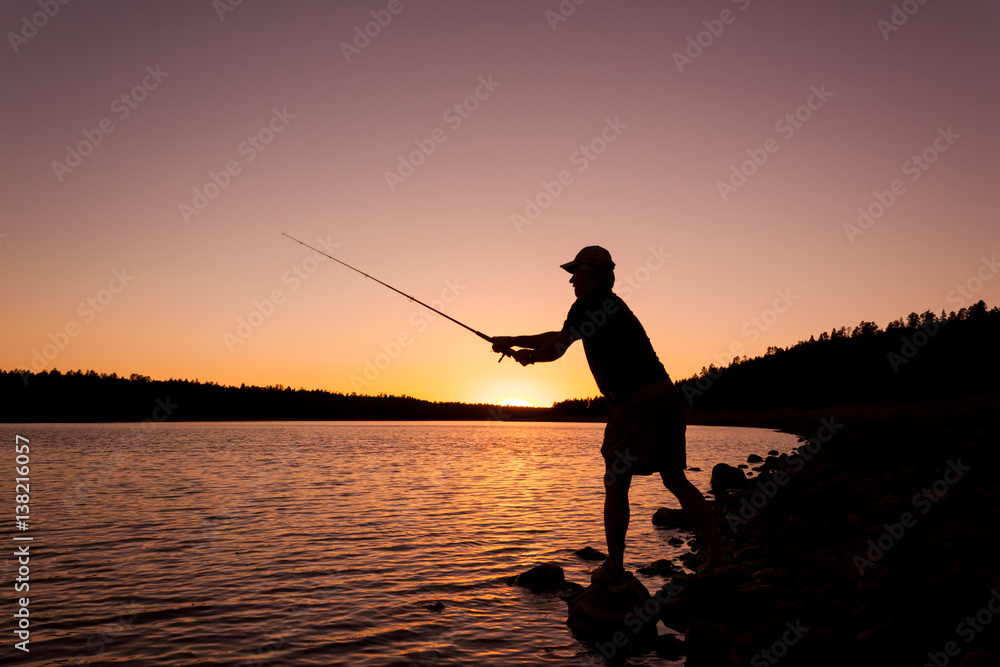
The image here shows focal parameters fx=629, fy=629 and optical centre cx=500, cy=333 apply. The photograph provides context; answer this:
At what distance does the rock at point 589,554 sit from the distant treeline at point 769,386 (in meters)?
72.4

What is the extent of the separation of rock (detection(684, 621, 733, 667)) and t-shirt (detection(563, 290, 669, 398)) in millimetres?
1881

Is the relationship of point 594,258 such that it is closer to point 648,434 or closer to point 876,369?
point 648,434

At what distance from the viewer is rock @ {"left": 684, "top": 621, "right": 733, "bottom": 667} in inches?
178

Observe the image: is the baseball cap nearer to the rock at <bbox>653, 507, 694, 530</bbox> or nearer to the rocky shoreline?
the rocky shoreline

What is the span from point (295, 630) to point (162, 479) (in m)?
16.4

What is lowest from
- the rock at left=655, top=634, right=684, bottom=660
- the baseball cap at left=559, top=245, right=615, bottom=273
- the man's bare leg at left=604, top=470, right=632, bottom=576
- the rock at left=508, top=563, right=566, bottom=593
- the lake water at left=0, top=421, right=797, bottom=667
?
the lake water at left=0, top=421, right=797, bottom=667

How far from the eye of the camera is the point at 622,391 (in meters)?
5.34

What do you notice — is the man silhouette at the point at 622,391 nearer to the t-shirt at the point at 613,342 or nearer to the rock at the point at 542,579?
the t-shirt at the point at 613,342

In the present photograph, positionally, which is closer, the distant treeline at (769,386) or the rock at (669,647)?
the rock at (669,647)

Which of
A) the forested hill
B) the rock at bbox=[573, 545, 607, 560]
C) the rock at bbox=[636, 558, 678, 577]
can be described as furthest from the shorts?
the forested hill

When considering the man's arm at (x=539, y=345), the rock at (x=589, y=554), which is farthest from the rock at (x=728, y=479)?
the man's arm at (x=539, y=345)

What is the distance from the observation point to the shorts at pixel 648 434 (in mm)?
5219

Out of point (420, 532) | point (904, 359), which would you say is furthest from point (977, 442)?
point (904, 359)

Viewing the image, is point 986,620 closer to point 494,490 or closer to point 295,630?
point 295,630
